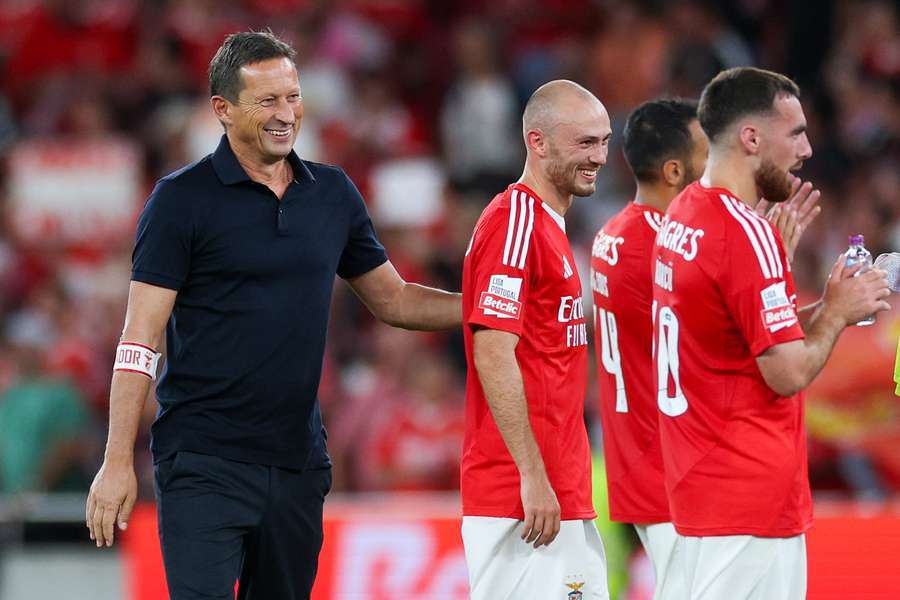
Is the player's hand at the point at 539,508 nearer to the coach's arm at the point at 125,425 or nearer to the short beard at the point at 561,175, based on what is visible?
the short beard at the point at 561,175

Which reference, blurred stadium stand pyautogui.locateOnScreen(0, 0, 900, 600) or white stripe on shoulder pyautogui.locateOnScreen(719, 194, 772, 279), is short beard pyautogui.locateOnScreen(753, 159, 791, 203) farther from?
blurred stadium stand pyautogui.locateOnScreen(0, 0, 900, 600)

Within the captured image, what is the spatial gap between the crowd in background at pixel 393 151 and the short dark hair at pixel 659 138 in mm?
3477

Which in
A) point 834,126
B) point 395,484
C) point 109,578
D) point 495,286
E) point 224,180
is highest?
point 834,126

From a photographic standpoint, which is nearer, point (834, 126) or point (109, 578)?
point (109, 578)

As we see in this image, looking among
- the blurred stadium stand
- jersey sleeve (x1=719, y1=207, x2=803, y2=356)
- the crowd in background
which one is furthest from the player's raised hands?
the crowd in background

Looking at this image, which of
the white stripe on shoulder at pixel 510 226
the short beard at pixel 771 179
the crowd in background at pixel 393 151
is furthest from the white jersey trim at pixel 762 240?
the crowd in background at pixel 393 151

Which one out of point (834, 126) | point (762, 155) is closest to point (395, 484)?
point (834, 126)

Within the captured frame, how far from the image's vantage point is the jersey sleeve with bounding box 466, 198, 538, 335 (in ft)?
15.3

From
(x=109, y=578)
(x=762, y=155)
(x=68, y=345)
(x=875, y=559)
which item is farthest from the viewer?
(x=68, y=345)

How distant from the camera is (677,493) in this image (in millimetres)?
4559

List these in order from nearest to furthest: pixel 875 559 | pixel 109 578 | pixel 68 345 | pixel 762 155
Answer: pixel 762 155, pixel 875 559, pixel 109 578, pixel 68 345

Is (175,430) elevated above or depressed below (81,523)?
above

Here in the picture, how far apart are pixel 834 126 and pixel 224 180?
267 inches

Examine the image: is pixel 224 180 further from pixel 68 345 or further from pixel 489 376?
pixel 68 345
